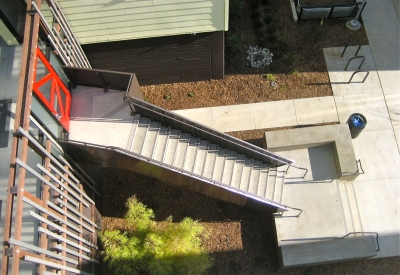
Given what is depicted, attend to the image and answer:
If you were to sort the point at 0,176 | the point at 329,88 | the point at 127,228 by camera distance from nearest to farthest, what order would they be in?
the point at 0,176, the point at 127,228, the point at 329,88

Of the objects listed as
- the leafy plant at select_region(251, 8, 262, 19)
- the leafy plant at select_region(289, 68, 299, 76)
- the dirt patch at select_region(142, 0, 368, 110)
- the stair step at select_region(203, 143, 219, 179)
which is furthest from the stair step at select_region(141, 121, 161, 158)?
the leafy plant at select_region(251, 8, 262, 19)

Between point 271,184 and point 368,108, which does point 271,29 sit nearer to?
point 368,108

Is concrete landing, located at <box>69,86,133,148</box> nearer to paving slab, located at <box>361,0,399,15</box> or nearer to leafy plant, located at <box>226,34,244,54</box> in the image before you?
leafy plant, located at <box>226,34,244,54</box>

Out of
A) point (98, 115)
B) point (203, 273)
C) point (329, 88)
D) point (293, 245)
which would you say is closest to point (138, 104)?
point (98, 115)

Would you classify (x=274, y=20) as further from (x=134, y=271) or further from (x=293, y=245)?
(x=134, y=271)

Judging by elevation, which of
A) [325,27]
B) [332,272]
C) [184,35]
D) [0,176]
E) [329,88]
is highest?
[325,27]

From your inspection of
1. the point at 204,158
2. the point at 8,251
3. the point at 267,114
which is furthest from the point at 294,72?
the point at 8,251
